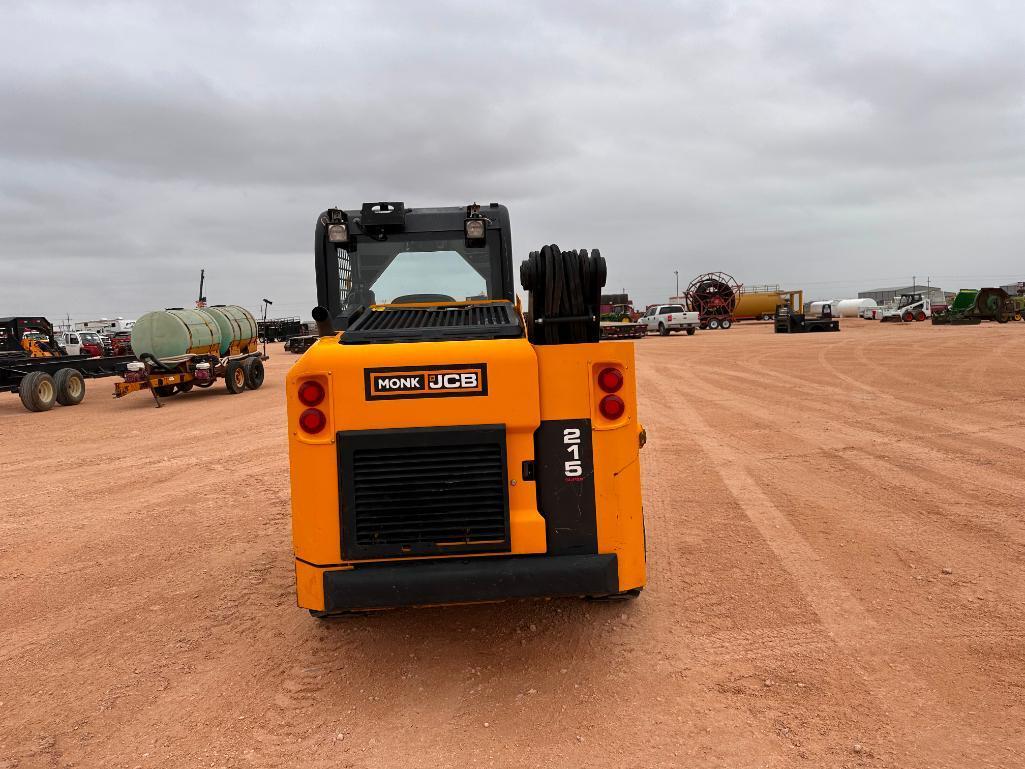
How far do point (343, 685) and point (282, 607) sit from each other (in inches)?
43.4

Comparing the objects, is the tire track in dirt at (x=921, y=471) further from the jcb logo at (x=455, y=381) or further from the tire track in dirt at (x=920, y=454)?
the jcb logo at (x=455, y=381)

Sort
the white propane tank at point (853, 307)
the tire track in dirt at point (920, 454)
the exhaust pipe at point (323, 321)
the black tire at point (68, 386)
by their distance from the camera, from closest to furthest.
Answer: the exhaust pipe at point (323, 321), the tire track in dirt at point (920, 454), the black tire at point (68, 386), the white propane tank at point (853, 307)

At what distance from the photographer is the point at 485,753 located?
289cm

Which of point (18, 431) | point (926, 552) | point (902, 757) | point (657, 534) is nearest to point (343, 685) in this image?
point (902, 757)

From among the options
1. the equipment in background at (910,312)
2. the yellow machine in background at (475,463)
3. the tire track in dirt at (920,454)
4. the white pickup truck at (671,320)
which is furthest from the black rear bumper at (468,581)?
the equipment in background at (910,312)

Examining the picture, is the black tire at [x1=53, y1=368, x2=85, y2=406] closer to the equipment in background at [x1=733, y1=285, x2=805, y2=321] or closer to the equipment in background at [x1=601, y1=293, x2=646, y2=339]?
the equipment in background at [x1=601, y1=293, x2=646, y2=339]

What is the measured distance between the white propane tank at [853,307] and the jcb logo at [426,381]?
2536 inches

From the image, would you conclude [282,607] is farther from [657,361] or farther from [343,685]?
[657,361]

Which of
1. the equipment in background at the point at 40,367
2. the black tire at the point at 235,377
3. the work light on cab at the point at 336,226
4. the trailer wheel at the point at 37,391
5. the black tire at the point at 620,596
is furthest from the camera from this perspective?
the black tire at the point at 235,377

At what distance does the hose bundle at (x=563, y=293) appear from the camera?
3410 mm

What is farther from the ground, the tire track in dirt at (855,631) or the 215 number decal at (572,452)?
the 215 number decal at (572,452)

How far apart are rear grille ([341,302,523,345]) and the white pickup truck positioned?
3931 centimetres

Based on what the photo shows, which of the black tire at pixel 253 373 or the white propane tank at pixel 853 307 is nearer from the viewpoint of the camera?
the black tire at pixel 253 373

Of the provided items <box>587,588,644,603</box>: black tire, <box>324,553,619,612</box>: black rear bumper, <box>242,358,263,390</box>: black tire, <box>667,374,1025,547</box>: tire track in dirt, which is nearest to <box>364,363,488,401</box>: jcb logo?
<box>324,553,619,612</box>: black rear bumper
